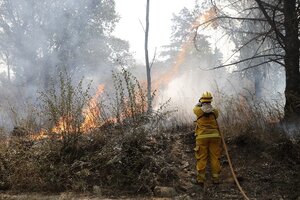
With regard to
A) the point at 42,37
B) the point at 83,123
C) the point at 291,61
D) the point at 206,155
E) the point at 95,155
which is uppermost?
the point at 42,37

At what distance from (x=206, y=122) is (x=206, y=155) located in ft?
2.22

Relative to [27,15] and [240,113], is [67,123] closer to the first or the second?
[240,113]

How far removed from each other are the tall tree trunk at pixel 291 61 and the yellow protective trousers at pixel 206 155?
1969 millimetres

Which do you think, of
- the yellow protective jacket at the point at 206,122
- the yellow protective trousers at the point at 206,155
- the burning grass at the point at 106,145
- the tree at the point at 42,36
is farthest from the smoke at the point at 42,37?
the yellow protective trousers at the point at 206,155

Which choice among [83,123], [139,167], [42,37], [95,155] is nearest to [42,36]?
[42,37]

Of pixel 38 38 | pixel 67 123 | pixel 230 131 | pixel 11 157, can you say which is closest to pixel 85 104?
pixel 67 123

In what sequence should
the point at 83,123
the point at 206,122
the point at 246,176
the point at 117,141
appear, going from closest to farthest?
the point at 246,176 < the point at 206,122 < the point at 117,141 < the point at 83,123

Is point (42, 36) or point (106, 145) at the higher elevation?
point (42, 36)

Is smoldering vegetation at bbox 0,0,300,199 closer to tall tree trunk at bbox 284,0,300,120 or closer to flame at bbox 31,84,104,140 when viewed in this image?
flame at bbox 31,84,104,140

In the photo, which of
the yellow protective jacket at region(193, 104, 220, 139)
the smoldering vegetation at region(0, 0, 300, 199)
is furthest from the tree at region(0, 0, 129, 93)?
the yellow protective jacket at region(193, 104, 220, 139)

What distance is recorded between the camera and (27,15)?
23.2 m

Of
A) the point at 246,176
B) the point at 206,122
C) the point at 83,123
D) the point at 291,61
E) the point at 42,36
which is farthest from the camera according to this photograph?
the point at 42,36

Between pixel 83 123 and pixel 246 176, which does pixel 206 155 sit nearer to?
pixel 246 176

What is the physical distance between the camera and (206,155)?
724cm
